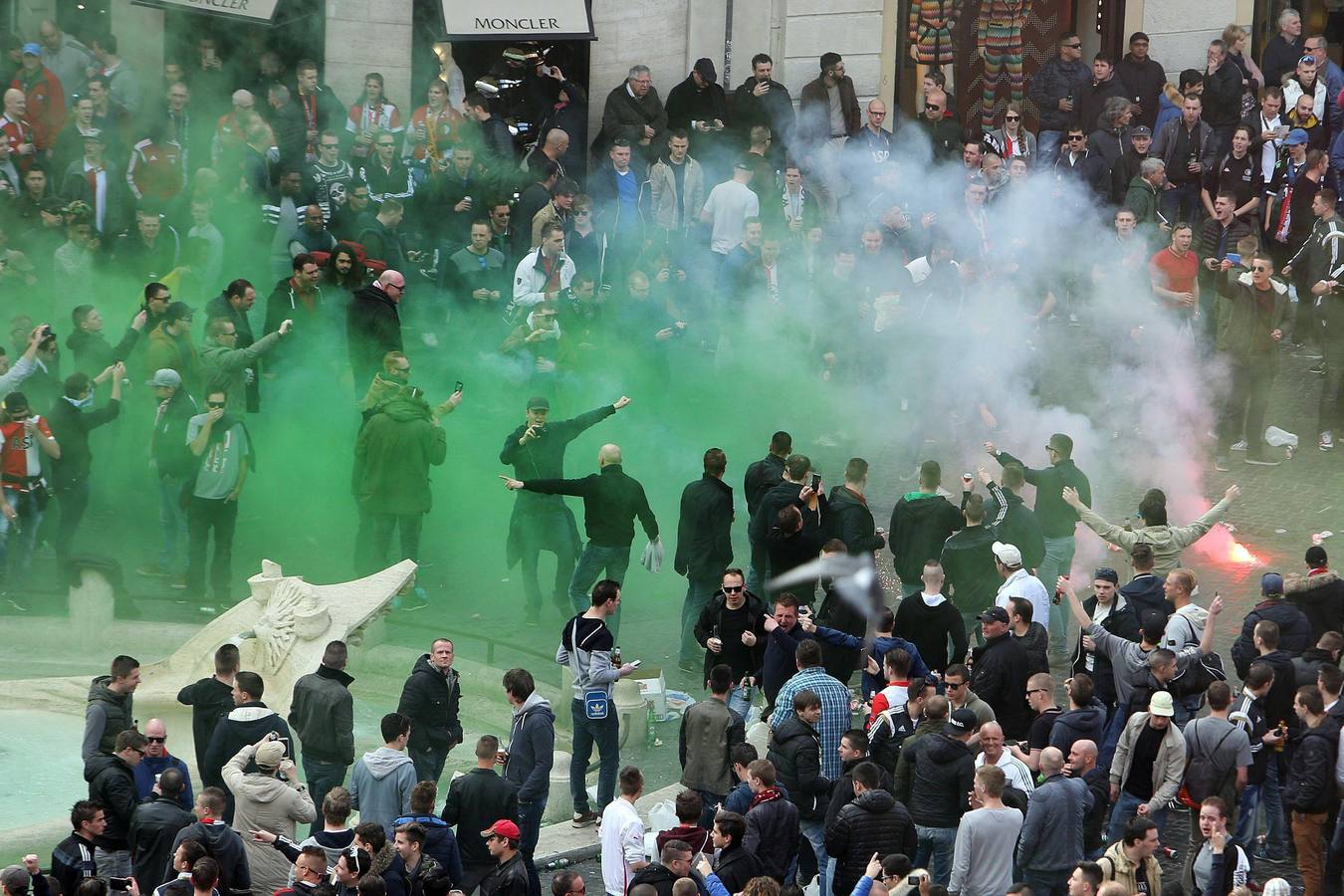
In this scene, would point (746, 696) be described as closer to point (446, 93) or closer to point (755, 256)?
point (755, 256)

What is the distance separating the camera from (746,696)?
946 cm

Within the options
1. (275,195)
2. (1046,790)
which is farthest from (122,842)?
(275,195)

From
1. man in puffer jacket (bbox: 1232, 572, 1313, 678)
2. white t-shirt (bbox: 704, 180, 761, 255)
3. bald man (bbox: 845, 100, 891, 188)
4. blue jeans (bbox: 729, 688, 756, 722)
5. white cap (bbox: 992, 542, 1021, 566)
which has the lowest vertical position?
blue jeans (bbox: 729, 688, 756, 722)

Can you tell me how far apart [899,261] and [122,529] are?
6085 millimetres

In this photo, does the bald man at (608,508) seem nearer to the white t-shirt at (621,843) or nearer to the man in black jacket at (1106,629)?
the man in black jacket at (1106,629)

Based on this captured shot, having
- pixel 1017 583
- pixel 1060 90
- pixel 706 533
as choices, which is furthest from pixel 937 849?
pixel 1060 90

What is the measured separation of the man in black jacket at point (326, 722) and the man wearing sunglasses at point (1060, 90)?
9.78m

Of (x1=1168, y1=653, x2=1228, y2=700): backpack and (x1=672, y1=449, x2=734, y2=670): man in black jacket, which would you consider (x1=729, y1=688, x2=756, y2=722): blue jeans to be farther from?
(x1=1168, y1=653, x2=1228, y2=700): backpack

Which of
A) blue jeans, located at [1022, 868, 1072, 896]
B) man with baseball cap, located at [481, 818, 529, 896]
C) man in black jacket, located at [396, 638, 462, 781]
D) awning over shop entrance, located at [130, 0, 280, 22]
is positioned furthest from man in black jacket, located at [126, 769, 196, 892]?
awning over shop entrance, located at [130, 0, 280, 22]

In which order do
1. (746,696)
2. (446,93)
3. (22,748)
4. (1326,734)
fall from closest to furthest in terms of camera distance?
(1326,734) → (746,696) → (22,748) → (446,93)

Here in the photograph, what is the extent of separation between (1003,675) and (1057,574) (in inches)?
106

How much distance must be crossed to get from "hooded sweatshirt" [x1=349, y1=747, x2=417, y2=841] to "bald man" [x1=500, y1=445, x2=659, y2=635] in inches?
130

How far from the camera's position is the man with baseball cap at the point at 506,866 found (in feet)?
23.7

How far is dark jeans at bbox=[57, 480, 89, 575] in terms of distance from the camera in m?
12.0
